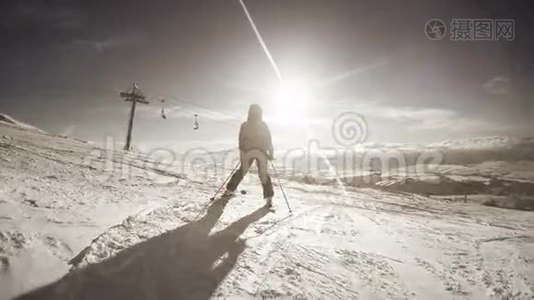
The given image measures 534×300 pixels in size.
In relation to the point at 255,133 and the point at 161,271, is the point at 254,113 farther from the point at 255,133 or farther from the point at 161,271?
the point at 161,271

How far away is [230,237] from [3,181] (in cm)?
461

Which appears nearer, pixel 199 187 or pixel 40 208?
pixel 40 208

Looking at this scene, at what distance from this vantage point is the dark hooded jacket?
7672 millimetres

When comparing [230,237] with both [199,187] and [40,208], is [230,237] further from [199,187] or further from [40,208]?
[199,187]

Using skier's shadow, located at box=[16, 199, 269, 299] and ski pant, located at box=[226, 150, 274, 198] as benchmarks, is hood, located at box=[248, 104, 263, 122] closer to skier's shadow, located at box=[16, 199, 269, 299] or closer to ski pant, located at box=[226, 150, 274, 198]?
ski pant, located at box=[226, 150, 274, 198]

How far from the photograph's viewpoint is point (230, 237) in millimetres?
5047

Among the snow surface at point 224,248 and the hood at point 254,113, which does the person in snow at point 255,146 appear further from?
the snow surface at point 224,248

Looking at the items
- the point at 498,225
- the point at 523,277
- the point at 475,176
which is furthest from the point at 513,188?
the point at 523,277

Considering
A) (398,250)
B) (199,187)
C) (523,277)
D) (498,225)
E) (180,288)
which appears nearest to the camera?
(180,288)

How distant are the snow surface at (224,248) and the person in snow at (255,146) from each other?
22.1 inches

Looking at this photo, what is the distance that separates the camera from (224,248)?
4.59m

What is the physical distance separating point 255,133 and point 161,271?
450cm

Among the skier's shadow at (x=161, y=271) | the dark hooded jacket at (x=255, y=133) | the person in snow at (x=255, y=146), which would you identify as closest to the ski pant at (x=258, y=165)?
the person in snow at (x=255, y=146)

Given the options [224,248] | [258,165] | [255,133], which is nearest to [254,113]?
[255,133]
